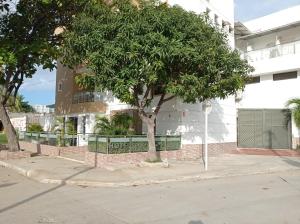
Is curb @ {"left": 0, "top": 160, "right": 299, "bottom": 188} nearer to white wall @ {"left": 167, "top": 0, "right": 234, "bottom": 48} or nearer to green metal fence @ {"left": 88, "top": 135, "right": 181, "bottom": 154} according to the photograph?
green metal fence @ {"left": 88, "top": 135, "right": 181, "bottom": 154}

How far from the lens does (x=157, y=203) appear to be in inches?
368

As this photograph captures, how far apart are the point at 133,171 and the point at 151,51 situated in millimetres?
4610

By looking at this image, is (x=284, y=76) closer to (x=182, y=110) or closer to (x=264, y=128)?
(x=264, y=128)

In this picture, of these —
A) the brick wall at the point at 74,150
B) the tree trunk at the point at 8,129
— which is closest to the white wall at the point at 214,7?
the brick wall at the point at 74,150

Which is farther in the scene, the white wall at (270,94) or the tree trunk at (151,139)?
the white wall at (270,94)

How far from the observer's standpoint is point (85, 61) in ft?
51.4

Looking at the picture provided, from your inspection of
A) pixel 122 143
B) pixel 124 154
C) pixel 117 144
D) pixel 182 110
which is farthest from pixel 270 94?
pixel 117 144

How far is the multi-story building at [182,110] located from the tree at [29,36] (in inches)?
207

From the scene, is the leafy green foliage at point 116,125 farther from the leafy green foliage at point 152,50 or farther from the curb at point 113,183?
the curb at point 113,183

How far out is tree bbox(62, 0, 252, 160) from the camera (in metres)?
13.8

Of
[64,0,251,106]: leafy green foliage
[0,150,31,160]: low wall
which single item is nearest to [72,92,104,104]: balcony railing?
[0,150,31,160]: low wall

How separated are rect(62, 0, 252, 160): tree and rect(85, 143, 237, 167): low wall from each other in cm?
305

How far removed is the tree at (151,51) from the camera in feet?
45.1

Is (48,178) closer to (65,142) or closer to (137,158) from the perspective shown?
(137,158)
